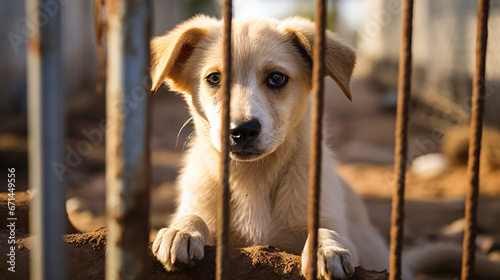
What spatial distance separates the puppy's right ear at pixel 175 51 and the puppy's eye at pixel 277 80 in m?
0.55

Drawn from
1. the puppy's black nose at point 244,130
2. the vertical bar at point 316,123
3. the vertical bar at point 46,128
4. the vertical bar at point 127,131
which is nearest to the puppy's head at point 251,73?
the puppy's black nose at point 244,130

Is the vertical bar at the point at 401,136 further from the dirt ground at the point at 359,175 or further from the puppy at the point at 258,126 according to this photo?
the dirt ground at the point at 359,175

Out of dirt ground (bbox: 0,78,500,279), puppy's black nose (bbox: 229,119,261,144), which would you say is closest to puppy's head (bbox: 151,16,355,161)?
puppy's black nose (bbox: 229,119,261,144)

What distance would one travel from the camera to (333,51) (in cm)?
262

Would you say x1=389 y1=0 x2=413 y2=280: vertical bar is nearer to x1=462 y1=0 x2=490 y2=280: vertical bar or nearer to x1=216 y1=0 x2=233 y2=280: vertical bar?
x1=462 y1=0 x2=490 y2=280: vertical bar

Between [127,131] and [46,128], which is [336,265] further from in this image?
[46,128]

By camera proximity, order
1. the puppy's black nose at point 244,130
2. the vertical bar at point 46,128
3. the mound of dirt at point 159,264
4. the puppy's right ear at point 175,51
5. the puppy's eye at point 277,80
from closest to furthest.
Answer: the vertical bar at point 46,128 < the mound of dirt at point 159,264 < the puppy's black nose at point 244,130 < the puppy's right ear at point 175,51 < the puppy's eye at point 277,80

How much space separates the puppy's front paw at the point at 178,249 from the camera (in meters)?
1.89

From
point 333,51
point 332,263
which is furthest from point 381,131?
point 332,263

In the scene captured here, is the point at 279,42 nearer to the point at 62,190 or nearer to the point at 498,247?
the point at 62,190

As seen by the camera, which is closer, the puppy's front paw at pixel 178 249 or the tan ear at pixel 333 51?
the puppy's front paw at pixel 178 249

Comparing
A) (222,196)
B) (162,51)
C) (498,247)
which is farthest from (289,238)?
(498,247)

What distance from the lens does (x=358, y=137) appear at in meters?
9.30

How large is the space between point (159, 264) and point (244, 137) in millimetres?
763
